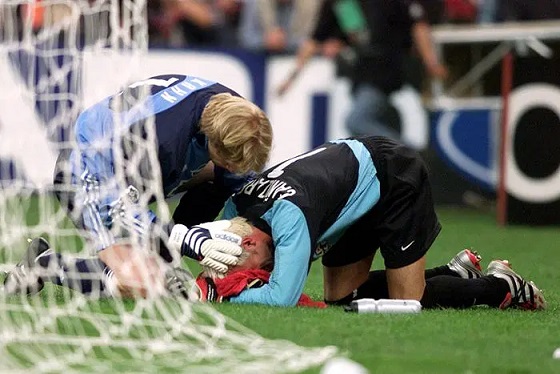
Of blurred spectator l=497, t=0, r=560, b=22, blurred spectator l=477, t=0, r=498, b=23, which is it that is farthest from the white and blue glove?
blurred spectator l=477, t=0, r=498, b=23

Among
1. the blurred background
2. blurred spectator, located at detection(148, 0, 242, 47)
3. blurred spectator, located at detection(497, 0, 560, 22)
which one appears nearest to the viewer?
the blurred background

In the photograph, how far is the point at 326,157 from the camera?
505 centimetres

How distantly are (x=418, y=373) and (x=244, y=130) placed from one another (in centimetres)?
139

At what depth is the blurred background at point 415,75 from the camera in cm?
965

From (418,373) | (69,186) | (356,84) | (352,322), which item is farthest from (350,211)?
(356,84)

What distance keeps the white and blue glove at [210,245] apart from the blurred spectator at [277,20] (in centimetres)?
764

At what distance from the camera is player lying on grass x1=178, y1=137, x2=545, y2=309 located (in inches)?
187

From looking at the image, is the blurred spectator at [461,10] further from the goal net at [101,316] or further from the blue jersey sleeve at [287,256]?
the blue jersey sleeve at [287,256]

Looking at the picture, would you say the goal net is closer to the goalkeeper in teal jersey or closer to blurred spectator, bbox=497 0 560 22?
the goalkeeper in teal jersey

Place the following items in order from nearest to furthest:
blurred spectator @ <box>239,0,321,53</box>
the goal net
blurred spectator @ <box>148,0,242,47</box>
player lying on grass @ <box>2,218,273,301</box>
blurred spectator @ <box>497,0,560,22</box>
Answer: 1. the goal net
2. player lying on grass @ <box>2,218,273,301</box>
3. blurred spectator @ <box>497,0,560,22</box>
4. blurred spectator @ <box>148,0,242,47</box>
5. blurred spectator @ <box>239,0,321,53</box>

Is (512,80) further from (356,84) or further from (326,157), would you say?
(326,157)

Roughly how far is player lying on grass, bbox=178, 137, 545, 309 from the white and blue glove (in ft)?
0.19

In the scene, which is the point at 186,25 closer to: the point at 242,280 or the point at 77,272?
the point at 77,272

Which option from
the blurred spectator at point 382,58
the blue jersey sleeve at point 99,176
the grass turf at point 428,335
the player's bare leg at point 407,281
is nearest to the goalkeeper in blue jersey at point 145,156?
the blue jersey sleeve at point 99,176
